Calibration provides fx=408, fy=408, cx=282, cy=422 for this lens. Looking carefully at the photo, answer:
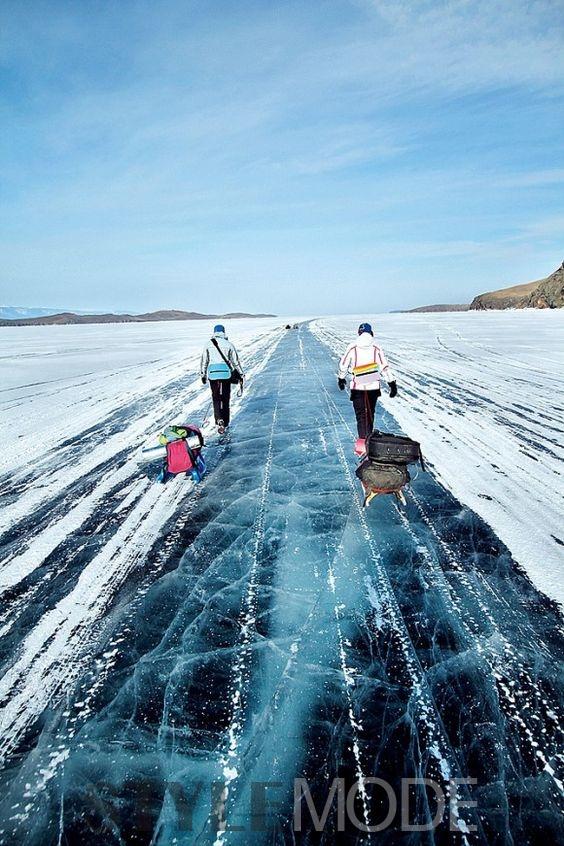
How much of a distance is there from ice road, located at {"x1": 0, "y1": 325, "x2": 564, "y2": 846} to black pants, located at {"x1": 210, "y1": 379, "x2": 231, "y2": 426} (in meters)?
2.93

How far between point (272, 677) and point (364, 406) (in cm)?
397

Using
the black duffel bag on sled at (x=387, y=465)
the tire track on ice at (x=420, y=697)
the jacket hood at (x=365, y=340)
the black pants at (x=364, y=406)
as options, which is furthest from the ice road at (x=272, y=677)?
the jacket hood at (x=365, y=340)

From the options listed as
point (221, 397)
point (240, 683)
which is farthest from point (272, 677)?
point (221, 397)

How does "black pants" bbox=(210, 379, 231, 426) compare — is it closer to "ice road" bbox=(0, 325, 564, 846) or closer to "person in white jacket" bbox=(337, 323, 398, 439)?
"person in white jacket" bbox=(337, 323, 398, 439)

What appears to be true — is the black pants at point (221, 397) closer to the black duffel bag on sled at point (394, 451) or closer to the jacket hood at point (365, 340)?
the jacket hood at point (365, 340)

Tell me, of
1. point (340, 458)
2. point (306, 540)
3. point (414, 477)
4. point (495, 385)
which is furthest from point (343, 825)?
point (495, 385)

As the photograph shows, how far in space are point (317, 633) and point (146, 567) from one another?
5.20 ft

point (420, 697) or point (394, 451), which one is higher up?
point (394, 451)

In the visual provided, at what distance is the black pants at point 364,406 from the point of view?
18.8ft

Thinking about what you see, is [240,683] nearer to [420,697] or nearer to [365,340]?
[420,697]

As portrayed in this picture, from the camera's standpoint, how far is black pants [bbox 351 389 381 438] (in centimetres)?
573

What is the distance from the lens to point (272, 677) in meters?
2.41

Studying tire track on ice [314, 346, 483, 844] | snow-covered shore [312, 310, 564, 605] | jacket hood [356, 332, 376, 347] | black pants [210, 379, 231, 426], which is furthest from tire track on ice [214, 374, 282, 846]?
black pants [210, 379, 231, 426]

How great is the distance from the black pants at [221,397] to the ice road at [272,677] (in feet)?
9.62
